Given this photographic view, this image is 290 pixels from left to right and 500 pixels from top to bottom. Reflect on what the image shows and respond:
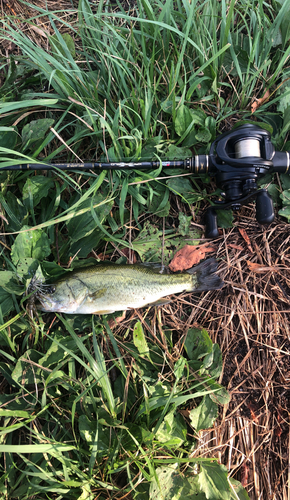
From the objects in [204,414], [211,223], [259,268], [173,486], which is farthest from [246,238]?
[173,486]

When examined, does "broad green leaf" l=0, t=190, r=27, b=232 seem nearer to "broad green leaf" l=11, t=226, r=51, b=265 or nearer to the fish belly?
"broad green leaf" l=11, t=226, r=51, b=265

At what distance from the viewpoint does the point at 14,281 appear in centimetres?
286

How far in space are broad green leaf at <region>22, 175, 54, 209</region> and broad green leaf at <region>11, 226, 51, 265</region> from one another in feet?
1.12

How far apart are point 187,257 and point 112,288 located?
86 centimetres

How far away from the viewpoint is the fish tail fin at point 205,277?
2930 millimetres

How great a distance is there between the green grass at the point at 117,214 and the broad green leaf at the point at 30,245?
1 cm

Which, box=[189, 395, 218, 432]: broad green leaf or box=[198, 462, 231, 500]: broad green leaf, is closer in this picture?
box=[198, 462, 231, 500]: broad green leaf

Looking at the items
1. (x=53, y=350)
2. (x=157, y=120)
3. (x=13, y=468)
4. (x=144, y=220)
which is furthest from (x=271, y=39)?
(x=13, y=468)

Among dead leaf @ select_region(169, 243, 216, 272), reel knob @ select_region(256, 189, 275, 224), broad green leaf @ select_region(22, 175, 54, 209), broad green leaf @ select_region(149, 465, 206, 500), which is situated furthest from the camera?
dead leaf @ select_region(169, 243, 216, 272)

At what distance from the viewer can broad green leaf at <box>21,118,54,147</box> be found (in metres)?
2.99

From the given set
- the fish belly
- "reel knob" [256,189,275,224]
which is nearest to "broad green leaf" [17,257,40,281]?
the fish belly

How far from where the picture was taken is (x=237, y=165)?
2.64 metres

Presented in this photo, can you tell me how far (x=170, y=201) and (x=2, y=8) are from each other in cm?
295

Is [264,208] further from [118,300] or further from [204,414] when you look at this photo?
[204,414]
